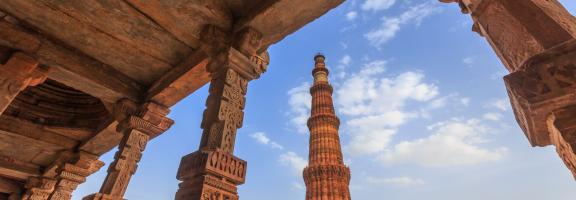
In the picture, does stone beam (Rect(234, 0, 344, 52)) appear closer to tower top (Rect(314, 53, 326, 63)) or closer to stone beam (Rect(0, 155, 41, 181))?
stone beam (Rect(0, 155, 41, 181))

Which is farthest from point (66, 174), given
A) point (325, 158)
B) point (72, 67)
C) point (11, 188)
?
point (325, 158)

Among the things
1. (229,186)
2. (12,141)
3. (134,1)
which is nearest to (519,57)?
(229,186)

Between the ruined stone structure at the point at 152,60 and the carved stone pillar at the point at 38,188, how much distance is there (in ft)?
5.66

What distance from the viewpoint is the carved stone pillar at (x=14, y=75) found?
11.6 feet

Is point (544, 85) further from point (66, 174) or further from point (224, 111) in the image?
point (66, 174)

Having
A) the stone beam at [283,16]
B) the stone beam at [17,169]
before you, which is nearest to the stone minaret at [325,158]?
the stone beam at [17,169]

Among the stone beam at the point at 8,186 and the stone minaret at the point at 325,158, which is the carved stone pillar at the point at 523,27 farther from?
the stone minaret at the point at 325,158

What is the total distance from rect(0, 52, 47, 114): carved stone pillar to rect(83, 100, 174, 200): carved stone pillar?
1333mm

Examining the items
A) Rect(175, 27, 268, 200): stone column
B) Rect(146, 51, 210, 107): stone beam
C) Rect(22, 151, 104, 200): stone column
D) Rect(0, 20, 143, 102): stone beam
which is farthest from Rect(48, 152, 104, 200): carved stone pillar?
Rect(175, 27, 268, 200): stone column

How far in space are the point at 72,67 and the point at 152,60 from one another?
1.06m

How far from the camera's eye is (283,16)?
356cm

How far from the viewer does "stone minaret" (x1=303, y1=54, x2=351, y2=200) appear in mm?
17203

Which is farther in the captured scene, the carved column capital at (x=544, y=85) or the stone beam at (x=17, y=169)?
the stone beam at (x=17, y=169)

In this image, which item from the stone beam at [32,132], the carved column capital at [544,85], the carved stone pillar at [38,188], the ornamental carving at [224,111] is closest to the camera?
the carved column capital at [544,85]
